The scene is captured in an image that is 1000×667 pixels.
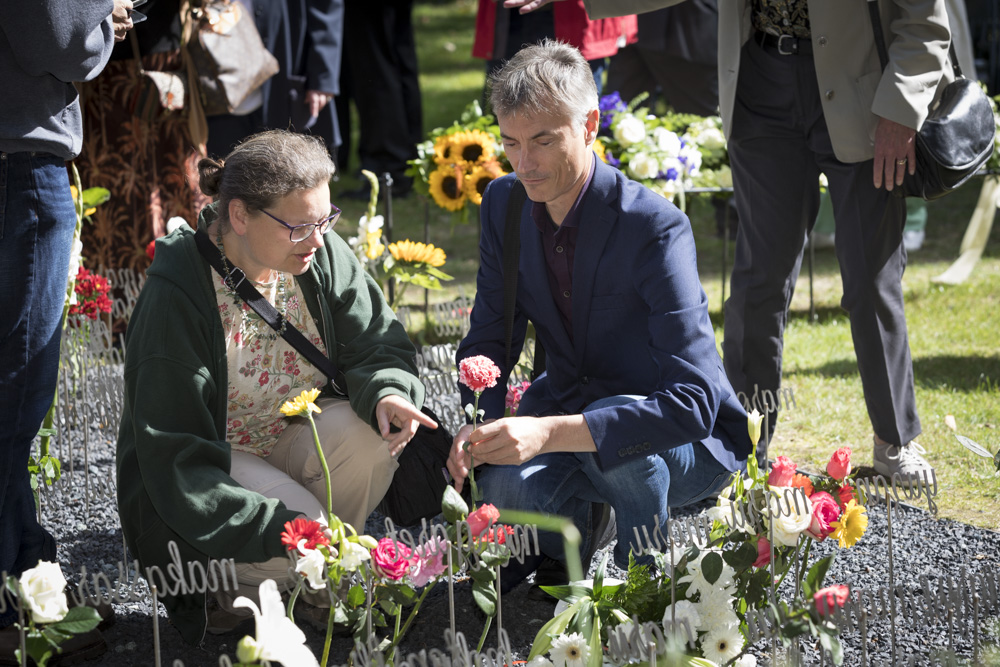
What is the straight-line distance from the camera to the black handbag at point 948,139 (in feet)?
10.3

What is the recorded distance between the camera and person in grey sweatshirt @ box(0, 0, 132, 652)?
2.30 m

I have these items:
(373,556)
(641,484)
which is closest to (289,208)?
(373,556)

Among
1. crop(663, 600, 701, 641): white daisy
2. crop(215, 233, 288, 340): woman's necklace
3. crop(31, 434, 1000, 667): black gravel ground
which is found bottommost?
crop(31, 434, 1000, 667): black gravel ground

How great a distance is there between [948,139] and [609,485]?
1446 millimetres

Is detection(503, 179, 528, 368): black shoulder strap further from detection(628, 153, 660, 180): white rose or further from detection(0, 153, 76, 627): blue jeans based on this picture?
detection(628, 153, 660, 180): white rose

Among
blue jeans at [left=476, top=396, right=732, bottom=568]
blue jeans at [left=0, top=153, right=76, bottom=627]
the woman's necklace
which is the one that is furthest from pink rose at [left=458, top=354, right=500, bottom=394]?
blue jeans at [left=0, top=153, right=76, bottom=627]

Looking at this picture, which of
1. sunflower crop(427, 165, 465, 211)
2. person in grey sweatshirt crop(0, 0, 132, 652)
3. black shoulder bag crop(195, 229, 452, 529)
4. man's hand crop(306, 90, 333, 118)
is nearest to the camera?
person in grey sweatshirt crop(0, 0, 132, 652)

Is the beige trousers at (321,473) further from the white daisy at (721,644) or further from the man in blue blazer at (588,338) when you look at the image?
the white daisy at (721,644)

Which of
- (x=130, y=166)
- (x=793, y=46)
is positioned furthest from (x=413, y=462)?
(x=130, y=166)

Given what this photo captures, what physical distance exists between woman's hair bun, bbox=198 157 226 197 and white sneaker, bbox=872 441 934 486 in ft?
6.89

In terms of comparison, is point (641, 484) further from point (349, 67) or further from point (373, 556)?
point (349, 67)

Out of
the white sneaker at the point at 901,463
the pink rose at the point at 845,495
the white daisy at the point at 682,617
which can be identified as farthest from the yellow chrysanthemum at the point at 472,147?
the white daisy at the point at 682,617

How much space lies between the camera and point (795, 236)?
3418 millimetres

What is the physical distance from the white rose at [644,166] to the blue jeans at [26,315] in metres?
2.23
